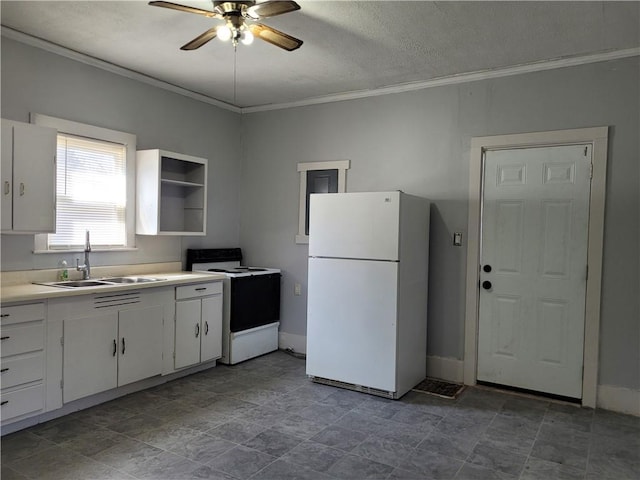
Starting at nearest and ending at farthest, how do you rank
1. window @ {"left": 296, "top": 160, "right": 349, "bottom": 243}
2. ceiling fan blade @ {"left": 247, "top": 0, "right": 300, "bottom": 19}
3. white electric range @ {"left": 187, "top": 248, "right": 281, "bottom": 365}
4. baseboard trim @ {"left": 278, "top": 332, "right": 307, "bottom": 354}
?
ceiling fan blade @ {"left": 247, "top": 0, "right": 300, "bottom": 19} < white electric range @ {"left": 187, "top": 248, "right": 281, "bottom": 365} < window @ {"left": 296, "top": 160, "right": 349, "bottom": 243} < baseboard trim @ {"left": 278, "top": 332, "right": 307, "bottom": 354}

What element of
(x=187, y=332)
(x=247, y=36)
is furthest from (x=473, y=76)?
(x=187, y=332)

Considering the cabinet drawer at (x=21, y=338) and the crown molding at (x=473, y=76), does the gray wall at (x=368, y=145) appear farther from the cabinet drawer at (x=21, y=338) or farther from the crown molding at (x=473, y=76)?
the cabinet drawer at (x=21, y=338)

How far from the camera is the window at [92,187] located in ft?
12.0

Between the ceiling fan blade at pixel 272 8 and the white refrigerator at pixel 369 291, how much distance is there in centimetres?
162

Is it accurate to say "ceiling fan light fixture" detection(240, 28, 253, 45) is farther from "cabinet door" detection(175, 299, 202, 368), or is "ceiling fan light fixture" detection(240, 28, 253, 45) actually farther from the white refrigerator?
"cabinet door" detection(175, 299, 202, 368)

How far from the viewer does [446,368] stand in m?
4.19

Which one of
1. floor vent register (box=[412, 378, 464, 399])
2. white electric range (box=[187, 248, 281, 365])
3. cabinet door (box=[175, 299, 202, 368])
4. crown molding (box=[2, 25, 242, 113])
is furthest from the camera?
white electric range (box=[187, 248, 281, 365])

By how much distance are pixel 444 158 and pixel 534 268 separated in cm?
121

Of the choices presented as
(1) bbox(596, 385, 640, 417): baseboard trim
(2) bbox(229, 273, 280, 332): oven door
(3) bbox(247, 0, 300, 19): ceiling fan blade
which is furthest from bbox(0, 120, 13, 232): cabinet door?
(1) bbox(596, 385, 640, 417): baseboard trim

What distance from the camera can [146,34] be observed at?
131 inches

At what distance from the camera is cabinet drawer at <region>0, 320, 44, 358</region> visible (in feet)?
9.27

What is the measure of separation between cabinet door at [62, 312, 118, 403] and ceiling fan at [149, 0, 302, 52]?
2.04 metres

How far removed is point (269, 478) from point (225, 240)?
10.3ft

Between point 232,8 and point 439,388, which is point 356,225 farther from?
point 232,8
